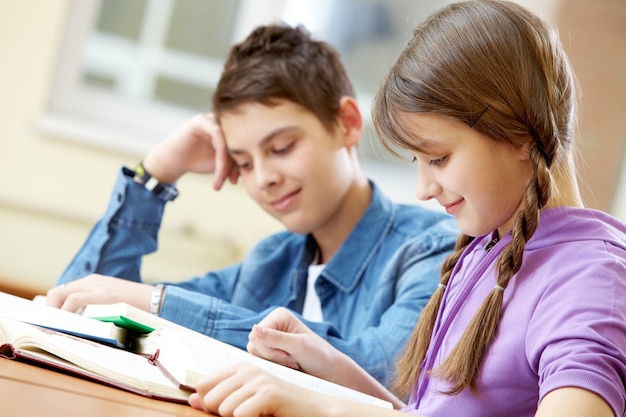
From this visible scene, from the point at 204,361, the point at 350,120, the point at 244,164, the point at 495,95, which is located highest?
the point at 495,95

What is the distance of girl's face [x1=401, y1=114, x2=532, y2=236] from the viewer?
101 cm

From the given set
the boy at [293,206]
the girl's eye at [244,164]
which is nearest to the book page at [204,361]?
the boy at [293,206]

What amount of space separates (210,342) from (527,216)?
0.41 m

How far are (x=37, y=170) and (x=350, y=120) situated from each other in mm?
1498

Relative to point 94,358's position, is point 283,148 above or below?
above

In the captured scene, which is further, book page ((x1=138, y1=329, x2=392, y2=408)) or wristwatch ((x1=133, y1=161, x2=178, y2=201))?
wristwatch ((x1=133, y1=161, x2=178, y2=201))

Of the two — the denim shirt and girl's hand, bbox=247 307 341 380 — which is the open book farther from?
the denim shirt

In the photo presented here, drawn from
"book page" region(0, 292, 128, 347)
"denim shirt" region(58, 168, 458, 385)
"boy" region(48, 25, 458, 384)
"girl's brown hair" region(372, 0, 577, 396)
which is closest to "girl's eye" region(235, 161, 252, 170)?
"boy" region(48, 25, 458, 384)

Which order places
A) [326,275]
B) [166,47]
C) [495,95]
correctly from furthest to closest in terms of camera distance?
[166,47] → [326,275] → [495,95]

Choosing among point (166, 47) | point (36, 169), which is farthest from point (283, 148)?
point (166, 47)

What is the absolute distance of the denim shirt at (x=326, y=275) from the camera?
1380mm

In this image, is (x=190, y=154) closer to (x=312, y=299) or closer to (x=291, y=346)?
(x=312, y=299)

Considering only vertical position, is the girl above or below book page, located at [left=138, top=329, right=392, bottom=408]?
above

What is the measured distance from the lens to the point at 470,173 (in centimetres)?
100
